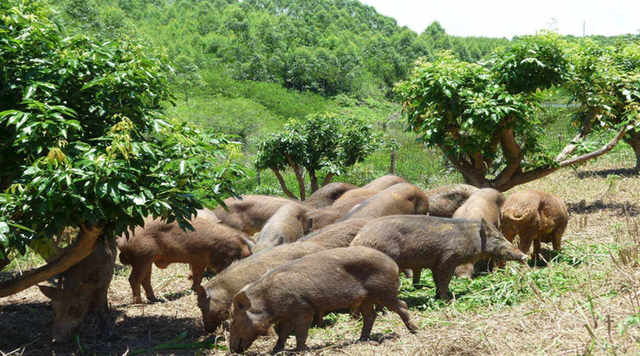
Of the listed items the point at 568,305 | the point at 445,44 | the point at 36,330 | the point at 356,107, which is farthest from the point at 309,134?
the point at 445,44

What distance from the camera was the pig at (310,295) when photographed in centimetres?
593

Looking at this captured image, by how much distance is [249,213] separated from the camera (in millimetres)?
11711

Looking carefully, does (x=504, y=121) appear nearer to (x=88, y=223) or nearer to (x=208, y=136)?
(x=208, y=136)

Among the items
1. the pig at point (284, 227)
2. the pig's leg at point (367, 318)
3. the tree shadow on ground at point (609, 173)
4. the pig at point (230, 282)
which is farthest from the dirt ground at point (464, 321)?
the tree shadow on ground at point (609, 173)

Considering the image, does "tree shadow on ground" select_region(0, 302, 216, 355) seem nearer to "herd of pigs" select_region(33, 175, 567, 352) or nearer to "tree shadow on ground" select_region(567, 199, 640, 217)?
"herd of pigs" select_region(33, 175, 567, 352)

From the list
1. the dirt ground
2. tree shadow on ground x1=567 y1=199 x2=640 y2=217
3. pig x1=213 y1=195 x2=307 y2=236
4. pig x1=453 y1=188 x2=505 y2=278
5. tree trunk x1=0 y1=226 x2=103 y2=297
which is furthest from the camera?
tree shadow on ground x1=567 y1=199 x2=640 y2=217

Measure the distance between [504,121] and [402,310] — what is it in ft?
20.8

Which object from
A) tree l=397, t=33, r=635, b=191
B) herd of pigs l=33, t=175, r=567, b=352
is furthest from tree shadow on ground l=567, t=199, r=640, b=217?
herd of pigs l=33, t=175, r=567, b=352

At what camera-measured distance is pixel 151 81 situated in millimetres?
6465

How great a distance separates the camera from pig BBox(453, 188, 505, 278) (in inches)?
361

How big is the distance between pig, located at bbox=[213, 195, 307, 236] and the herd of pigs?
1100mm

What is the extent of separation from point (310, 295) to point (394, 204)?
13.4 feet

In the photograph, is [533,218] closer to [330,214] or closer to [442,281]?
[442,281]

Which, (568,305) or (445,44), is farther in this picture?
(445,44)
